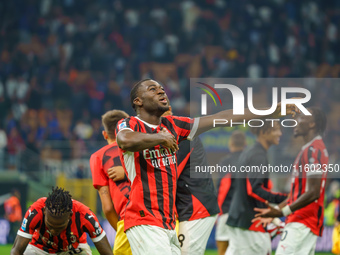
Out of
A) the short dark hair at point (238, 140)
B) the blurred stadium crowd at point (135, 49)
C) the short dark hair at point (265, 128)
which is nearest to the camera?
the short dark hair at point (265, 128)

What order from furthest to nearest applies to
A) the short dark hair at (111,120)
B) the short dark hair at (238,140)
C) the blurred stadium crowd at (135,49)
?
the blurred stadium crowd at (135,49), the short dark hair at (238,140), the short dark hair at (111,120)

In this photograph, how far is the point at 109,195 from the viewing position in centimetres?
592

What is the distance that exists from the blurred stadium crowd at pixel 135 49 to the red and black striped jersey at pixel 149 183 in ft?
41.2

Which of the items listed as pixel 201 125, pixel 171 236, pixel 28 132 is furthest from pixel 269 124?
pixel 28 132

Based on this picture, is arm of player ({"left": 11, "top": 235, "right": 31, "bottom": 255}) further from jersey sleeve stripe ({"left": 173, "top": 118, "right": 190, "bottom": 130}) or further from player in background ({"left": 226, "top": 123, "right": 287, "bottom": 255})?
player in background ({"left": 226, "top": 123, "right": 287, "bottom": 255})

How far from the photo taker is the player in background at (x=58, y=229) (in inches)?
219

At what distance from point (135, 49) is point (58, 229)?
15168 millimetres

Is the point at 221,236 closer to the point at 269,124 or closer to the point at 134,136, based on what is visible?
the point at 269,124

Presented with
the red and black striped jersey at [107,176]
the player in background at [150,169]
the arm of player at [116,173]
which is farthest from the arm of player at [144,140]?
the red and black striped jersey at [107,176]

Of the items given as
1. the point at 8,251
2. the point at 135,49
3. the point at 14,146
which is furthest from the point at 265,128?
the point at 135,49

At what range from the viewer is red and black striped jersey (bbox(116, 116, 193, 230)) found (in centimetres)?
456

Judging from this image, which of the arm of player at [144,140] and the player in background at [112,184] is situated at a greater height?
the arm of player at [144,140]

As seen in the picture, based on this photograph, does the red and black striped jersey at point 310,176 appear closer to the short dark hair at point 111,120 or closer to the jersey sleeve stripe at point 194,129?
the jersey sleeve stripe at point 194,129

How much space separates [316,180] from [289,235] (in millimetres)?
686
